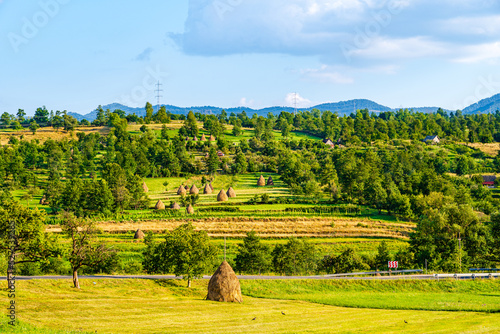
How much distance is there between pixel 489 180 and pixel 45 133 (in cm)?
14373

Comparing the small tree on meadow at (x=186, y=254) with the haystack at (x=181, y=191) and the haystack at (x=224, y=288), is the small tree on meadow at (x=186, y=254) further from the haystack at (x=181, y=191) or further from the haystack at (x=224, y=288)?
the haystack at (x=181, y=191)

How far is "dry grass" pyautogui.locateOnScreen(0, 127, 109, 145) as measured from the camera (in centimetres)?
16912

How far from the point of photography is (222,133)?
620 feet

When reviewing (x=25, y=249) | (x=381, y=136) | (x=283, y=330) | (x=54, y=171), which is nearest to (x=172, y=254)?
(x=25, y=249)

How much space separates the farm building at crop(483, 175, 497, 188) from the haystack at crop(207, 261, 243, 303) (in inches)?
4420

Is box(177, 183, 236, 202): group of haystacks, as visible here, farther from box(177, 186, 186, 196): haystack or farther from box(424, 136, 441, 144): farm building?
box(424, 136, 441, 144): farm building

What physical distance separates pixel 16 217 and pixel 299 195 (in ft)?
278

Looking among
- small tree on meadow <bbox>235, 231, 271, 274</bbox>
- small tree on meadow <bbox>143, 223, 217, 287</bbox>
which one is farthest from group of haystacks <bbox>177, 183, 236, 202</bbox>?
small tree on meadow <bbox>143, 223, 217, 287</bbox>

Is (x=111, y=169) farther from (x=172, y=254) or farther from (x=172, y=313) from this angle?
(x=172, y=313)

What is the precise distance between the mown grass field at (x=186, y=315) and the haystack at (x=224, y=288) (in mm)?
1083

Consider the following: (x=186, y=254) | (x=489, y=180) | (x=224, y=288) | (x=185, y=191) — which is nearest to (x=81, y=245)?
(x=186, y=254)

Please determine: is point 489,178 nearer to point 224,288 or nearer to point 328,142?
point 328,142

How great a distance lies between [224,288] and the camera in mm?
42250

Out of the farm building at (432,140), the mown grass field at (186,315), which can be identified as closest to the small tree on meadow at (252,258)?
the mown grass field at (186,315)
